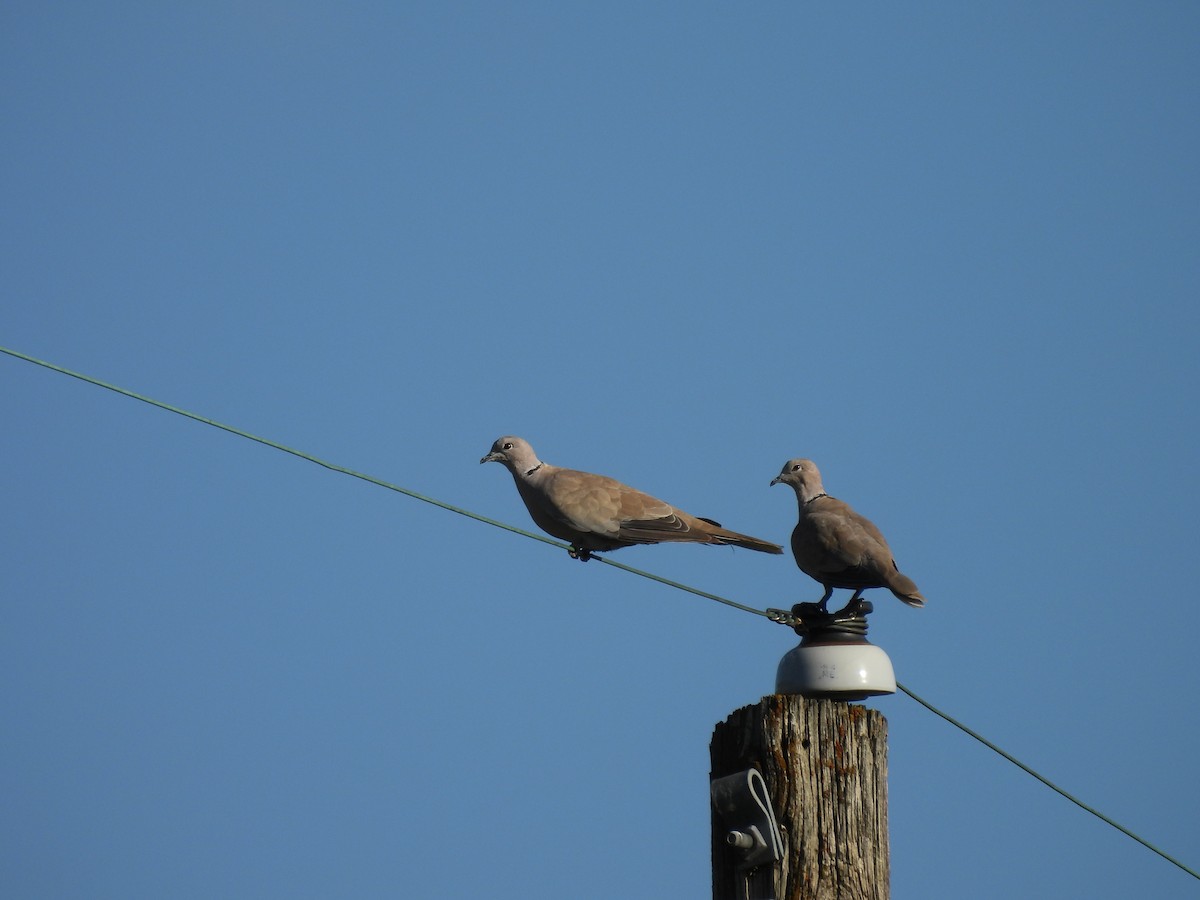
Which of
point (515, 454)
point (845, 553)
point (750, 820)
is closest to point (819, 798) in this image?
point (750, 820)

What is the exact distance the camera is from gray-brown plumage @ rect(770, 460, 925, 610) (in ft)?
23.0

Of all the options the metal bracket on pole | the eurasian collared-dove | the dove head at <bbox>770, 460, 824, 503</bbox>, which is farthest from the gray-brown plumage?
the metal bracket on pole

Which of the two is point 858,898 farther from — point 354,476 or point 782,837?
point 354,476

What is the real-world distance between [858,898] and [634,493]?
4593 millimetres

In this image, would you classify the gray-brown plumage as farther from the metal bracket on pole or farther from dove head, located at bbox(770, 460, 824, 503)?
the metal bracket on pole

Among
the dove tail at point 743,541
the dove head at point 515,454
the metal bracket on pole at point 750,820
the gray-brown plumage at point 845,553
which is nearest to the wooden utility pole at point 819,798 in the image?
the metal bracket on pole at point 750,820

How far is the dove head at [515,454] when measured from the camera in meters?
9.02

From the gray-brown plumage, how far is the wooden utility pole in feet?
8.26

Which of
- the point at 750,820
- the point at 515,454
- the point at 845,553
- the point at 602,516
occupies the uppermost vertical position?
the point at 515,454

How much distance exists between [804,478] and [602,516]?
128cm

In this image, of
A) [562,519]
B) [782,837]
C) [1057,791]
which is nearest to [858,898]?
[782,837]

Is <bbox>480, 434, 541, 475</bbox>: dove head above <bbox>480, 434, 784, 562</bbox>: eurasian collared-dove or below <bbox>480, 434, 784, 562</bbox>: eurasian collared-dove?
above

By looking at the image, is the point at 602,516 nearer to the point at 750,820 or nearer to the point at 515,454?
the point at 515,454

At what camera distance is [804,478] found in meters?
8.06
